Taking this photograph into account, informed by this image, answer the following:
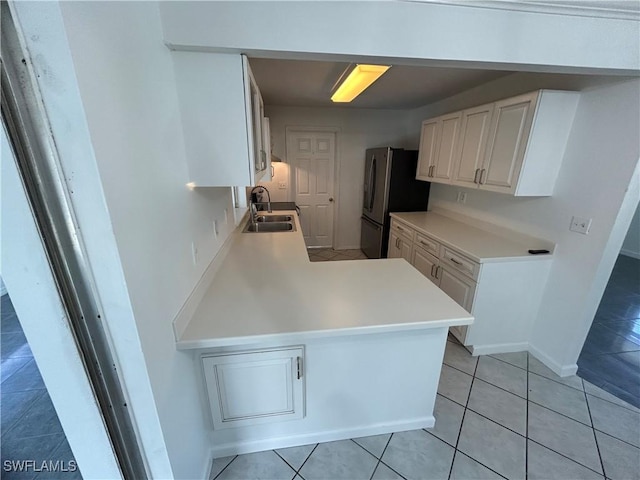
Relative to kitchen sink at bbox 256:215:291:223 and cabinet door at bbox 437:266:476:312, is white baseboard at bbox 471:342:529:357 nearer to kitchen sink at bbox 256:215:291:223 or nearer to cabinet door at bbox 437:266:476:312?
cabinet door at bbox 437:266:476:312

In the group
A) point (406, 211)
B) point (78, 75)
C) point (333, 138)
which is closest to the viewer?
point (78, 75)

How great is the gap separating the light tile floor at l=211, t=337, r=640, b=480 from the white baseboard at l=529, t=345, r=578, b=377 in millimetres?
100

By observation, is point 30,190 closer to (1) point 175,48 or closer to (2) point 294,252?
(1) point 175,48

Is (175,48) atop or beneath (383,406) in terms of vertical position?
atop

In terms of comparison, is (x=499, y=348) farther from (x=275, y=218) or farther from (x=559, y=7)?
(x=275, y=218)

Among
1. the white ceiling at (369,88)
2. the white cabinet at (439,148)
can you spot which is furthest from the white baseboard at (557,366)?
the white ceiling at (369,88)

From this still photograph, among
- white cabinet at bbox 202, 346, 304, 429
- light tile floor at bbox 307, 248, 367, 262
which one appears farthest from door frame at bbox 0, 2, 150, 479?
light tile floor at bbox 307, 248, 367, 262

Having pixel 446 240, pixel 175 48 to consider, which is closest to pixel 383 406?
pixel 446 240

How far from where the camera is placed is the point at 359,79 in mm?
2117

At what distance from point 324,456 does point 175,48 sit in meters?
2.13

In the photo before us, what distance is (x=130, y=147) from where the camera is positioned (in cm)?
78

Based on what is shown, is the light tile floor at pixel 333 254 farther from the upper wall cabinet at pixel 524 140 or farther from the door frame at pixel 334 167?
the upper wall cabinet at pixel 524 140

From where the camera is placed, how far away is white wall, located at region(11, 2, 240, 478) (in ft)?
2.01

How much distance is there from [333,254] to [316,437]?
320 centimetres
